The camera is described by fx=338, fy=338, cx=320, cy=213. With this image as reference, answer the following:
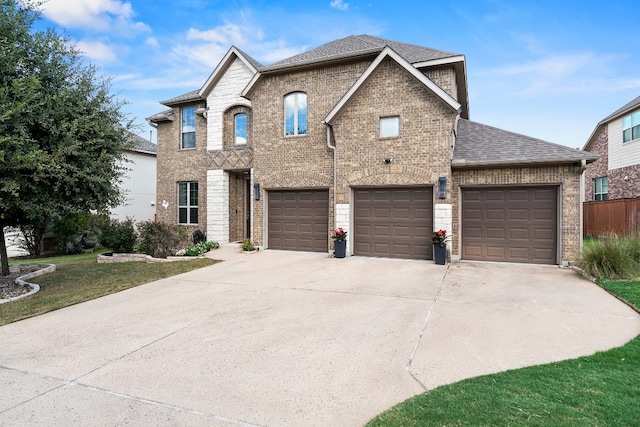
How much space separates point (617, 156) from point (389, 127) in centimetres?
1771

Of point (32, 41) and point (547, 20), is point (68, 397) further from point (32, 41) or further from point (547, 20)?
point (547, 20)

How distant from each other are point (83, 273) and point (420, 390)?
34.8ft

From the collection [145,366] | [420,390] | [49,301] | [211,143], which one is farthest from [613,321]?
Answer: [211,143]

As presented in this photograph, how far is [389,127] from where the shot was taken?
1141cm

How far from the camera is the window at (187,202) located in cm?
1633

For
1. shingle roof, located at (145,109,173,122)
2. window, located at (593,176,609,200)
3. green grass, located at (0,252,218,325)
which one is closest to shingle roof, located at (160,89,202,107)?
shingle roof, located at (145,109,173,122)

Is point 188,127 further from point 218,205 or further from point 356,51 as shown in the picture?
point 356,51

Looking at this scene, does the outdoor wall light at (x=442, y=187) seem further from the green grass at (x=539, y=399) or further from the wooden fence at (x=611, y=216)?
the wooden fence at (x=611, y=216)

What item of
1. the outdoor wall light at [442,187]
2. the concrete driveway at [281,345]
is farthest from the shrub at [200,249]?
the outdoor wall light at [442,187]

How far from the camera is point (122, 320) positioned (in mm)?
5840

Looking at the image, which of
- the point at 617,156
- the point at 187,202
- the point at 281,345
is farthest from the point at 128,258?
the point at 617,156

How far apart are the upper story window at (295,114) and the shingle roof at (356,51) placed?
1169 mm

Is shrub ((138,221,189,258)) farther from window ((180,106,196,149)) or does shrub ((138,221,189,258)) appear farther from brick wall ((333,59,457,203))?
brick wall ((333,59,457,203))

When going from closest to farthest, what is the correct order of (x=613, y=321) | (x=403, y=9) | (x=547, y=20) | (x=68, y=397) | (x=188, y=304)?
(x=68, y=397) < (x=613, y=321) < (x=188, y=304) < (x=547, y=20) < (x=403, y=9)
